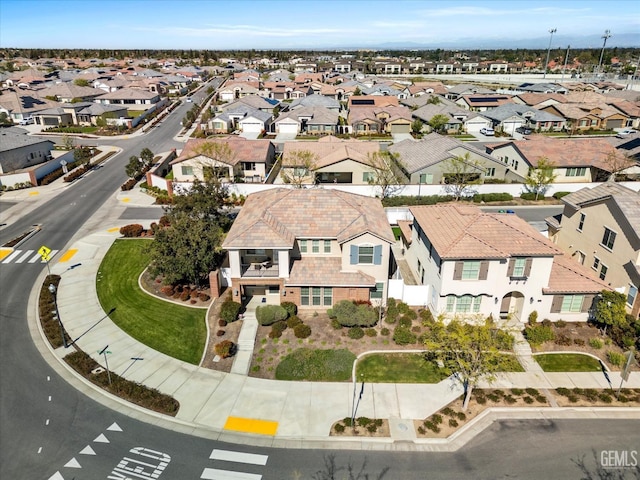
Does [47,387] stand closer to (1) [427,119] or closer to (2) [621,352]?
(2) [621,352]

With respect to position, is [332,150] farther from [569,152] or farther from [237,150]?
[569,152]

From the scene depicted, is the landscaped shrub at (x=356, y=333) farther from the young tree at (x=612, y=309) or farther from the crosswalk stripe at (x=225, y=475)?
the young tree at (x=612, y=309)

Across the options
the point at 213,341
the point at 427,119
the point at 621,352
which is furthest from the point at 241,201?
the point at 427,119

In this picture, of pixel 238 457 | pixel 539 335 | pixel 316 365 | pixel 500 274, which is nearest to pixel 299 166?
pixel 500 274

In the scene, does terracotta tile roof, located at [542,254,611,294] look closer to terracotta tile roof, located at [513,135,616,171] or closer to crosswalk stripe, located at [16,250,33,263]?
terracotta tile roof, located at [513,135,616,171]

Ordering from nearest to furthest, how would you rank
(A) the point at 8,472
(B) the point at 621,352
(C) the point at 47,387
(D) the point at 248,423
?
(A) the point at 8,472
(D) the point at 248,423
(C) the point at 47,387
(B) the point at 621,352

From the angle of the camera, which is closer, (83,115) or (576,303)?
(576,303)
